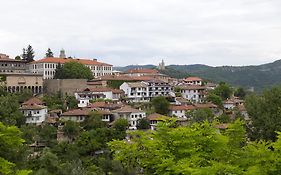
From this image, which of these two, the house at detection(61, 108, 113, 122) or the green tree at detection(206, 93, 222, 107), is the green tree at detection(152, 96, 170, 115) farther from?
the green tree at detection(206, 93, 222, 107)

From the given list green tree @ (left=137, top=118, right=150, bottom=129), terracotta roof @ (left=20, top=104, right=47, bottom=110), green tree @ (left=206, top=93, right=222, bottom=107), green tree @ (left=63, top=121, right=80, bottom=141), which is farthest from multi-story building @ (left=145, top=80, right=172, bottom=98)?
green tree @ (left=63, top=121, right=80, bottom=141)

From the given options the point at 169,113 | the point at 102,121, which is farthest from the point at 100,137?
the point at 169,113

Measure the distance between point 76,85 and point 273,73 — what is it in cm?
11918

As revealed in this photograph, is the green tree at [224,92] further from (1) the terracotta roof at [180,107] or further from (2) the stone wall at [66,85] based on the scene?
(2) the stone wall at [66,85]

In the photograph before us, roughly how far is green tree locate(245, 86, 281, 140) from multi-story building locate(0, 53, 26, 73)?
132 feet

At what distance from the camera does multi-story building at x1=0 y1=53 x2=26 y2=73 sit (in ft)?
210

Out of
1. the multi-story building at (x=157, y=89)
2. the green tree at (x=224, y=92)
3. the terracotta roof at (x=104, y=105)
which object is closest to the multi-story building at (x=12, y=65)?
the terracotta roof at (x=104, y=105)

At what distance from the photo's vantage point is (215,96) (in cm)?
6072

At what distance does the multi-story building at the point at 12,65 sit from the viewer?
63931 mm

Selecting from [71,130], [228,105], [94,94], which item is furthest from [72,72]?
[228,105]

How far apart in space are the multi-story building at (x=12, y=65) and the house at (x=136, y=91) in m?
18.4

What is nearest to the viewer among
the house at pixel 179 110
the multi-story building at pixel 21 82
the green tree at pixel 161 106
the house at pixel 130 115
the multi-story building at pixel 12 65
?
the house at pixel 130 115

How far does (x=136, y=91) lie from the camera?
6041cm

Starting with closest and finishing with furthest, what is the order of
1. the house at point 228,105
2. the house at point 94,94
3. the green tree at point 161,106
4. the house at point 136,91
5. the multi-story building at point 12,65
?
the green tree at point 161,106 < the house at point 94,94 < the house at point 136,91 < the house at point 228,105 < the multi-story building at point 12,65
